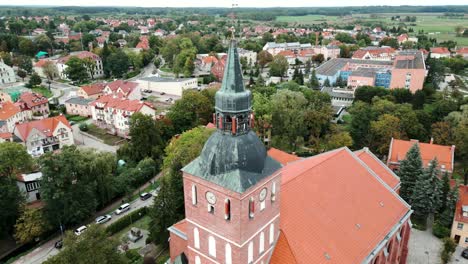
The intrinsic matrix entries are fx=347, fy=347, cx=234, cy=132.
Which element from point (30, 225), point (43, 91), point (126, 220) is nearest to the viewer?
point (30, 225)

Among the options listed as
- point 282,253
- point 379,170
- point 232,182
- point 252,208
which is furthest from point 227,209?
point 379,170

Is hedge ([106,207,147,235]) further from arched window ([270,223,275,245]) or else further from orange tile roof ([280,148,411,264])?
arched window ([270,223,275,245])

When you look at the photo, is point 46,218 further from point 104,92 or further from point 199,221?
point 104,92

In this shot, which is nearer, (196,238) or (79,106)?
(196,238)

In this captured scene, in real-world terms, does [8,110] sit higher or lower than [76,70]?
lower

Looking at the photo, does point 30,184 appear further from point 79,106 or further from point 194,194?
point 79,106

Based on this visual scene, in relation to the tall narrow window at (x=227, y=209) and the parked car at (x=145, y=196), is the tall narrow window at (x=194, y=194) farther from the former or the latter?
the parked car at (x=145, y=196)

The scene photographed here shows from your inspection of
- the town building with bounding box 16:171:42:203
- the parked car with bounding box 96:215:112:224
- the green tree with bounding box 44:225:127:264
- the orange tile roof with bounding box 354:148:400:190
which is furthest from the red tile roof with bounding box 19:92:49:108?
Result: the orange tile roof with bounding box 354:148:400:190

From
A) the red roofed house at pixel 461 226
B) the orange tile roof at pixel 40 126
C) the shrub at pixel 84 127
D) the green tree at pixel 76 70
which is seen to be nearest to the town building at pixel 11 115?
the orange tile roof at pixel 40 126
